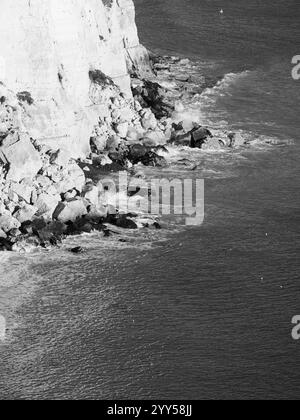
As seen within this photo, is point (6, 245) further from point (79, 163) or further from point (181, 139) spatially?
point (181, 139)

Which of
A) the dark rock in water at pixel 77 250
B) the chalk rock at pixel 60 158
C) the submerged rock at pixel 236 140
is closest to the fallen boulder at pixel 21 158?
the chalk rock at pixel 60 158

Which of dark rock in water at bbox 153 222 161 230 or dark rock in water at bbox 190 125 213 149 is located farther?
dark rock in water at bbox 190 125 213 149

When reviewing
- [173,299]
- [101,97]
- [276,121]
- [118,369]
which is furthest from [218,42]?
[118,369]

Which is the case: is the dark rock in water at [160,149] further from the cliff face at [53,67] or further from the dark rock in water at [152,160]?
the cliff face at [53,67]

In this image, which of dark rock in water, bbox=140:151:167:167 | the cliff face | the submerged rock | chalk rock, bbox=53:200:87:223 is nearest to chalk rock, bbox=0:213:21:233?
chalk rock, bbox=53:200:87:223

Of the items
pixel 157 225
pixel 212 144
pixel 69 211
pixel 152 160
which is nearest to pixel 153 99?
pixel 212 144

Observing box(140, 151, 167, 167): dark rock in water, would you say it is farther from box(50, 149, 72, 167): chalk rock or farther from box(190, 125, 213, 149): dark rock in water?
box(50, 149, 72, 167): chalk rock

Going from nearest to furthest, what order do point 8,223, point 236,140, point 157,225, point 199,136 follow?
1. point 8,223
2. point 157,225
3. point 199,136
4. point 236,140
